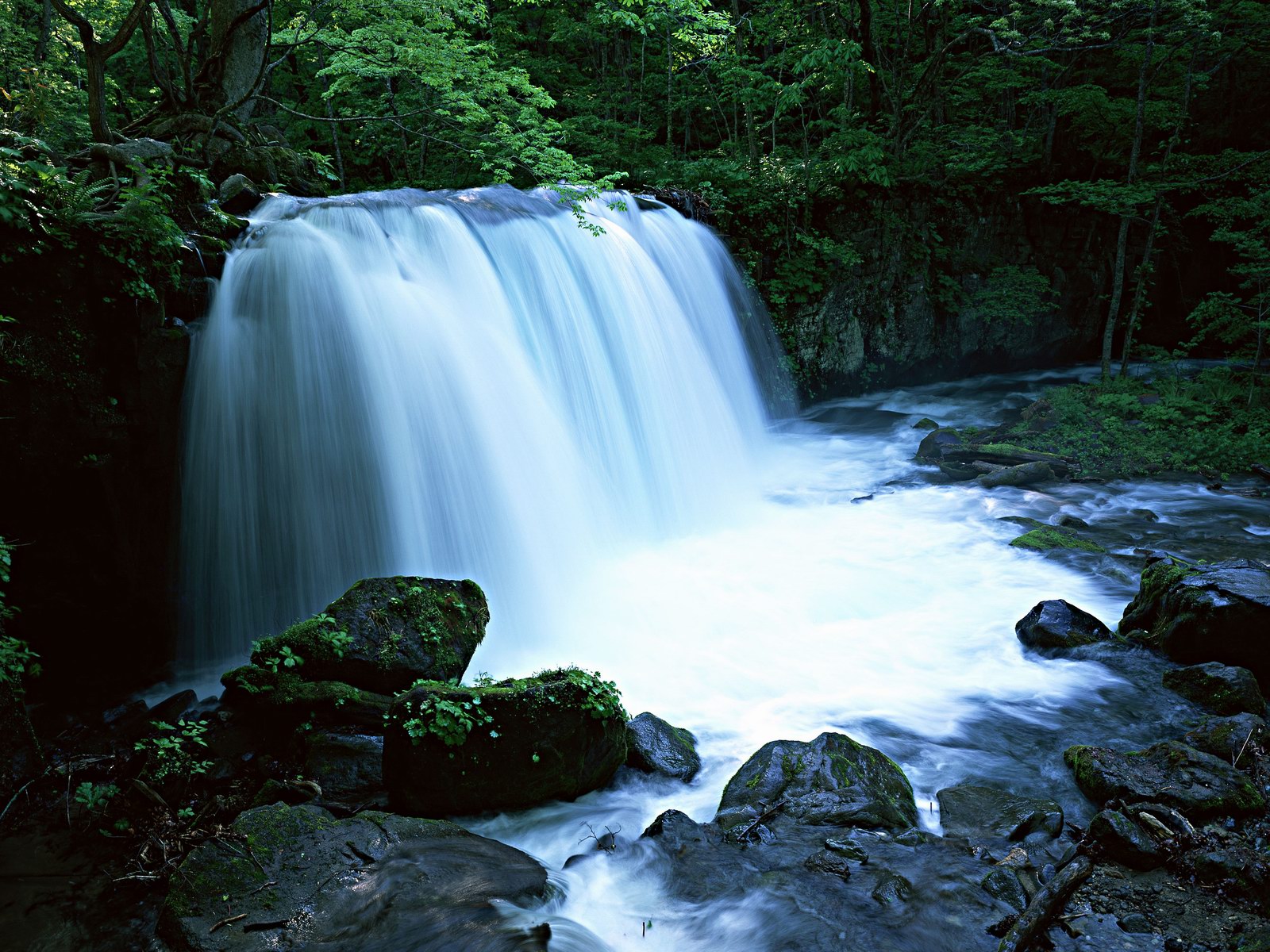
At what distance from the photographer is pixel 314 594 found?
20.7ft

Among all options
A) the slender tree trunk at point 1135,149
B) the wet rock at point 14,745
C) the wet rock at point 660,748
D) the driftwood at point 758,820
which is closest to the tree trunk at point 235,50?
the wet rock at point 14,745

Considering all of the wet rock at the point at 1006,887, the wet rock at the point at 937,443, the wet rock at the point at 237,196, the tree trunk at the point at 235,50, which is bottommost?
the wet rock at the point at 1006,887

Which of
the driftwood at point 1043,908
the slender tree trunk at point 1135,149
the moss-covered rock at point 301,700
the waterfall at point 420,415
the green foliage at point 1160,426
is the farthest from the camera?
the slender tree trunk at point 1135,149

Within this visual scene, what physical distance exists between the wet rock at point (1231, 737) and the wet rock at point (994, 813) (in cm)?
101

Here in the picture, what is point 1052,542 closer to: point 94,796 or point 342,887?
point 342,887

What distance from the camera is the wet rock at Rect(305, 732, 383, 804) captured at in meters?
4.20

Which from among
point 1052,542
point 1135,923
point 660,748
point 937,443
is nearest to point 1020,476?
point 937,443

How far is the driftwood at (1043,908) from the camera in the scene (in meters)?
3.00

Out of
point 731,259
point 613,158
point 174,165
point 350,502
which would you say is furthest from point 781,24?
point 350,502

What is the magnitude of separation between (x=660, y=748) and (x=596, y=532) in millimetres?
3651

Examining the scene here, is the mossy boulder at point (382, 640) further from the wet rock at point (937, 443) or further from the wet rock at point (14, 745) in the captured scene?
the wet rock at point (937, 443)

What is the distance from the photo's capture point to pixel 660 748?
15.4 feet

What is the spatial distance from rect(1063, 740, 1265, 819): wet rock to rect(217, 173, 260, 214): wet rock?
27.9 ft

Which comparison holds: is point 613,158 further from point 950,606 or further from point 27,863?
point 27,863
